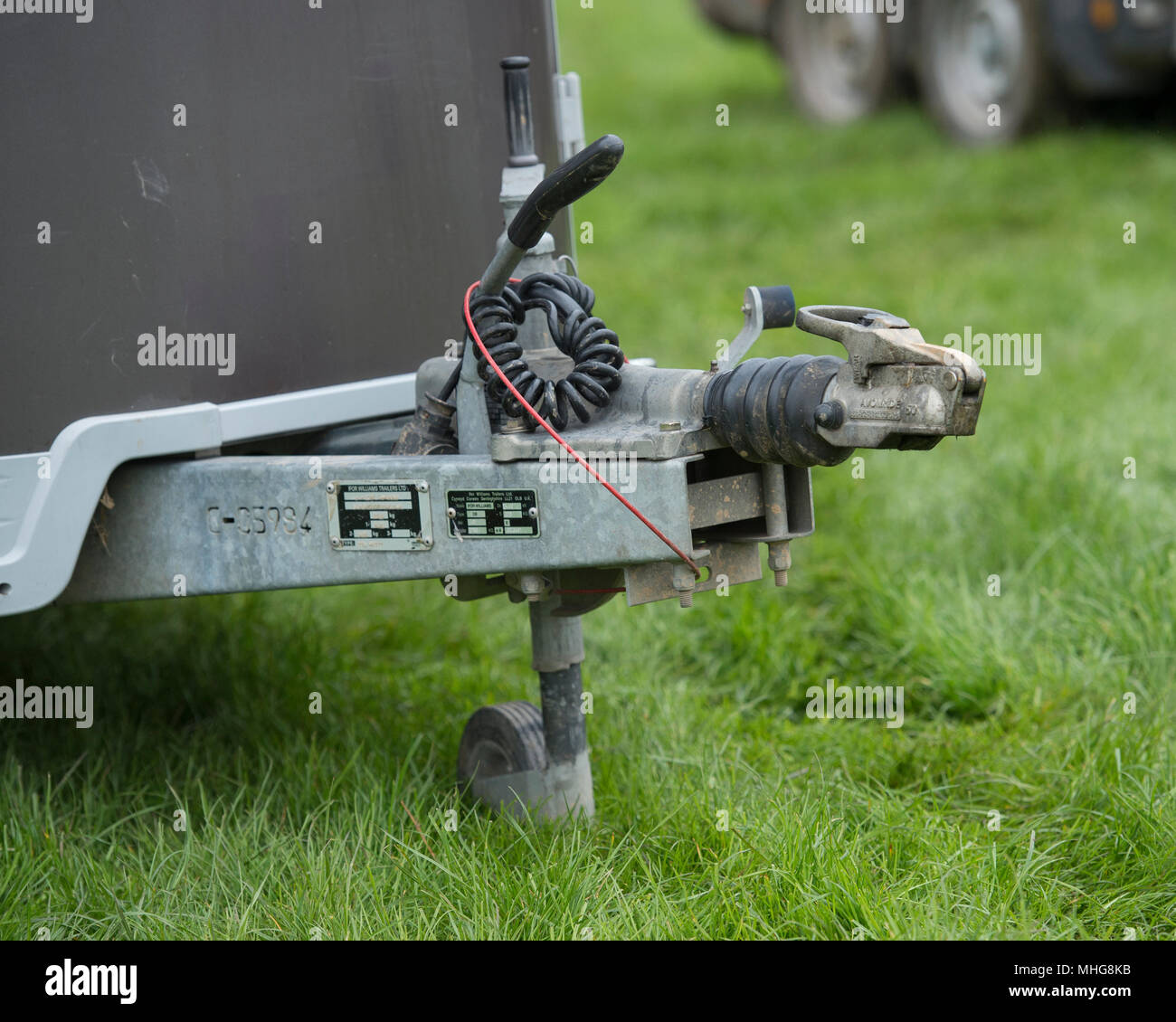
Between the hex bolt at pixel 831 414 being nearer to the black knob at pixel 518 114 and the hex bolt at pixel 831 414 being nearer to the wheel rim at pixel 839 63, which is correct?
the black knob at pixel 518 114

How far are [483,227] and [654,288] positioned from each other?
14.3 feet

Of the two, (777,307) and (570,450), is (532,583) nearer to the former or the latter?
(570,450)

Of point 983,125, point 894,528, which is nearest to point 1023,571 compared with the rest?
point 894,528

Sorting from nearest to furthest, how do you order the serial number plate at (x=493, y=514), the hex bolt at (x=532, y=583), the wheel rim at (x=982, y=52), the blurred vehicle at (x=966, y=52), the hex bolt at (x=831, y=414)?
the hex bolt at (x=831, y=414) → the serial number plate at (x=493, y=514) → the hex bolt at (x=532, y=583) → the blurred vehicle at (x=966, y=52) → the wheel rim at (x=982, y=52)

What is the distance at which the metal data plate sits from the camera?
7.52 ft

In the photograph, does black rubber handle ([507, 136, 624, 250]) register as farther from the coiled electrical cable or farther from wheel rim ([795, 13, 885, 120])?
wheel rim ([795, 13, 885, 120])

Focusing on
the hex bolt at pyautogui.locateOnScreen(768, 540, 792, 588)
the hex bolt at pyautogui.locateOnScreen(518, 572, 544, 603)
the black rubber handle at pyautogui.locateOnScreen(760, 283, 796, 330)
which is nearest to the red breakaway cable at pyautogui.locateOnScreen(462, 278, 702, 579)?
the hex bolt at pyautogui.locateOnScreen(768, 540, 792, 588)

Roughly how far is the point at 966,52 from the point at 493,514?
Result: 768 centimetres

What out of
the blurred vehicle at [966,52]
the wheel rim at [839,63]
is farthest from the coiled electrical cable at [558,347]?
the wheel rim at [839,63]

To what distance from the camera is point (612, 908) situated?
8.06ft

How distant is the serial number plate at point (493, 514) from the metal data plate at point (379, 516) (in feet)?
0.17

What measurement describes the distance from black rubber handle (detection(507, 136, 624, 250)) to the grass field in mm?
1072

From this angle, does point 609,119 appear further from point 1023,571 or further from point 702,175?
point 1023,571

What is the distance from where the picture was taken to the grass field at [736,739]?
245cm
